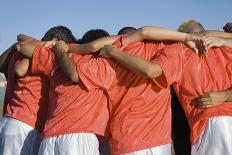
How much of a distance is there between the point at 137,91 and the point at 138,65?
36 cm

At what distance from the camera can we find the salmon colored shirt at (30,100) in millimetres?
4875

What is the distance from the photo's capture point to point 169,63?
411 centimetres

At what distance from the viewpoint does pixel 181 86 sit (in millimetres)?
4375

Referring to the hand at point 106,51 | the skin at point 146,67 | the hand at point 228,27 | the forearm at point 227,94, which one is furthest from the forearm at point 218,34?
the hand at point 106,51

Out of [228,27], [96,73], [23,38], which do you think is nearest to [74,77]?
[96,73]

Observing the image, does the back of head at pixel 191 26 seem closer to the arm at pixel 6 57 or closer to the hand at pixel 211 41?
the hand at pixel 211 41

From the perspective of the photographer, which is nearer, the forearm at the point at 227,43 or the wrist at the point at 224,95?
the wrist at the point at 224,95

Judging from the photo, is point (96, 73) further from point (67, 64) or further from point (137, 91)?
point (137, 91)

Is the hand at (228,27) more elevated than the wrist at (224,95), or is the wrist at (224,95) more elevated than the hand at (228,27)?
the hand at (228,27)

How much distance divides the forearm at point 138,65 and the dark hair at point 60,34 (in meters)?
1.08

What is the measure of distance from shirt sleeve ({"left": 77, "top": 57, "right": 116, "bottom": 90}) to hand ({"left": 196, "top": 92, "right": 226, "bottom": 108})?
2.93ft

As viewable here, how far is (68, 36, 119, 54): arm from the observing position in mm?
4328

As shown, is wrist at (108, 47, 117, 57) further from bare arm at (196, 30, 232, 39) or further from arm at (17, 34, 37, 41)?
arm at (17, 34, 37, 41)

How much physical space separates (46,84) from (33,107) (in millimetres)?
290
